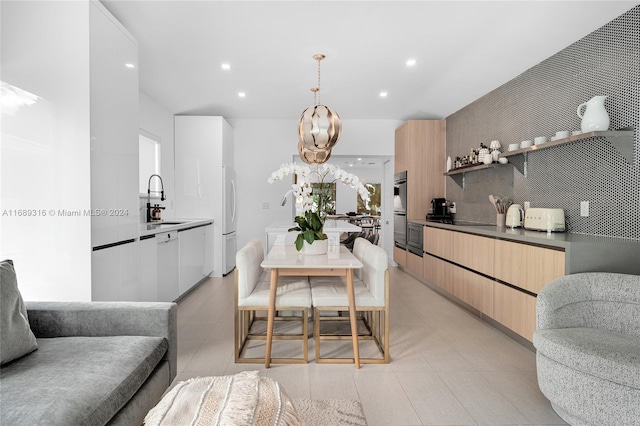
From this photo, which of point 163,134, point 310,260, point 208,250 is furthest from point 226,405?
point 163,134

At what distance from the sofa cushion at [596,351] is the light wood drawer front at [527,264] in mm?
584

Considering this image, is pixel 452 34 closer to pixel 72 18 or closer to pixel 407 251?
pixel 72 18

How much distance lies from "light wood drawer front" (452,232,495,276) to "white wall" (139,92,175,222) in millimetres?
3929

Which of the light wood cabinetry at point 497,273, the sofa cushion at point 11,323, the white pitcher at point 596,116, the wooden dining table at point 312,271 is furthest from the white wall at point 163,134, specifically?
the white pitcher at point 596,116

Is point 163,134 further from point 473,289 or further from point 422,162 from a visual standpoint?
point 473,289

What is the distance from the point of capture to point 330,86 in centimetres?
467

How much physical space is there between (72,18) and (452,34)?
2.84 m

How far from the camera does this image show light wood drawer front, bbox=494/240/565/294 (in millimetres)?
2535

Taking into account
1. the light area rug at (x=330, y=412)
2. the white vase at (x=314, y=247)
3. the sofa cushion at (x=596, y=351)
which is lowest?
the light area rug at (x=330, y=412)

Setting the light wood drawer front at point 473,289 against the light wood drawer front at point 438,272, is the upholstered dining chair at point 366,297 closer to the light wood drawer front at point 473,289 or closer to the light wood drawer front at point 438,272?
the light wood drawer front at point 473,289

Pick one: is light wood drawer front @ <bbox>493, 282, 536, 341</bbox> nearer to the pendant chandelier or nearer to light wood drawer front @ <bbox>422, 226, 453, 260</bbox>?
light wood drawer front @ <bbox>422, 226, 453, 260</bbox>

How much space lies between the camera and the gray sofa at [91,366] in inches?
46.4

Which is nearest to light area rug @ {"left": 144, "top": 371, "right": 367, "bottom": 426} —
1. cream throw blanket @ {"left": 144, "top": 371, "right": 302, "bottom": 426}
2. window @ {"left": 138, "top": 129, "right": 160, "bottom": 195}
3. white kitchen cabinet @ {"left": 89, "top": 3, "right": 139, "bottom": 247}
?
cream throw blanket @ {"left": 144, "top": 371, "right": 302, "bottom": 426}

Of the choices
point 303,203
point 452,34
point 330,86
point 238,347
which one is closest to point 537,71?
point 452,34
